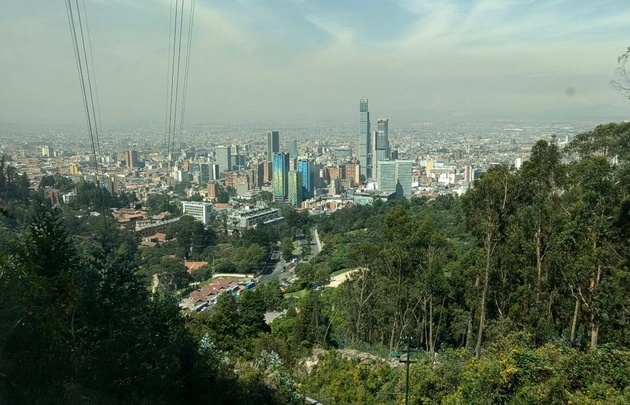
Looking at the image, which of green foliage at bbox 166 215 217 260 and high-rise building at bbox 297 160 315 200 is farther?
high-rise building at bbox 297 160 315 200

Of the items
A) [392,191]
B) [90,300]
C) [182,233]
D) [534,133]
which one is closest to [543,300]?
[90,300]

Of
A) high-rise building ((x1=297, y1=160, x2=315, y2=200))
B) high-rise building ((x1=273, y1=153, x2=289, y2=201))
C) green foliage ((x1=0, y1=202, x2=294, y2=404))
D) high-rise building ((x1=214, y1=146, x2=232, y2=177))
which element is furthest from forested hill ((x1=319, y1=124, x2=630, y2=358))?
high-rise building ((x1=214, y1=146, x2=232, y2=177))

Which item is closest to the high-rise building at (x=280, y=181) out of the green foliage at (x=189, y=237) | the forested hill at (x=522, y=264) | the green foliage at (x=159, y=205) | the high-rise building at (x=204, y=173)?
the high-rise building at (x=204, y=173)

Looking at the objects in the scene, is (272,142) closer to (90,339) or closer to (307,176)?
(307,176)

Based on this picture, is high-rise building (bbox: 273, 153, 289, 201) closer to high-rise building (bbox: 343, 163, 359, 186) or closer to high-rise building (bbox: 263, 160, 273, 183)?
high-rise building (bbox: 263, 160, 273, 183)

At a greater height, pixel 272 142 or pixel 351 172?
pixel 272 142

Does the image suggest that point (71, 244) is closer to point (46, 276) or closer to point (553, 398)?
point (46, 276)

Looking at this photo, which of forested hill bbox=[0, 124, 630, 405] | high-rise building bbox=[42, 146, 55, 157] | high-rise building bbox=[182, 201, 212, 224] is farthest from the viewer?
Answer: high-rise building bbox=[182, 201, 212, 224]

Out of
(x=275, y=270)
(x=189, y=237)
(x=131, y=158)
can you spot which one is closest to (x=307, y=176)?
(x=275, y=270)
